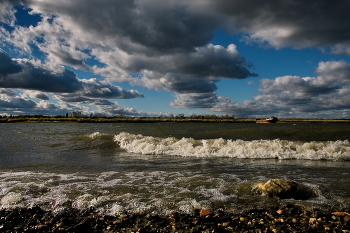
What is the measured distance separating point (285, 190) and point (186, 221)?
3297 millimetres

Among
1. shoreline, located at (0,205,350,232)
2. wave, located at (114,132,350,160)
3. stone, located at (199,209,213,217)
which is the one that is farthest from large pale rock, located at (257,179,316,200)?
wave, located at (114,132,350,160)

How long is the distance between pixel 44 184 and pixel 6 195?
4.08ft

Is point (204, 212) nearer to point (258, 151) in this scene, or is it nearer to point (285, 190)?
point (285, 190)

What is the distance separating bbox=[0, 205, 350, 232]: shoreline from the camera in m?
4.39

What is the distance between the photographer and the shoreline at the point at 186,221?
4391mm

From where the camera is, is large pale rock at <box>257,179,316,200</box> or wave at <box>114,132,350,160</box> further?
wave at <box>114,132,350,160</box>

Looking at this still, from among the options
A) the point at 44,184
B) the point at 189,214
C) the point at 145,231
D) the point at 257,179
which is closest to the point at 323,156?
the point at 257,179

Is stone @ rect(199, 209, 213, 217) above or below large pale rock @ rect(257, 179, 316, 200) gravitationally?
below

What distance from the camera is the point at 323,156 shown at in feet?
43.2

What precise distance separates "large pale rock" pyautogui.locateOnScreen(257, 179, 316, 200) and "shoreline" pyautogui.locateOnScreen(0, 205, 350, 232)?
81 centimetres

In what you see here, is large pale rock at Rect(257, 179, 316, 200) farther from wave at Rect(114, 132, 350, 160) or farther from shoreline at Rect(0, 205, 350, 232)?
wave at Rect(114, 132, 350, 160)

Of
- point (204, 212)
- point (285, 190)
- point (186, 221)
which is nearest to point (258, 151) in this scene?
point (285, 190)

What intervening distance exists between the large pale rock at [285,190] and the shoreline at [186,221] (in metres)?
0.81

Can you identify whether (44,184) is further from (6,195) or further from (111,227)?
(111,227)
